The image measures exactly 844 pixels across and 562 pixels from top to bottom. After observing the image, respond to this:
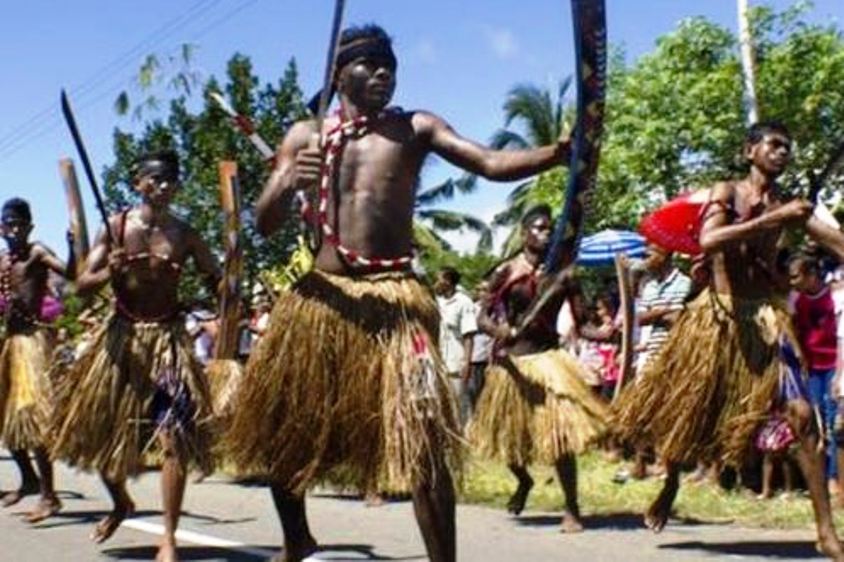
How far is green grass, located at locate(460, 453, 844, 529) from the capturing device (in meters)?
7.65

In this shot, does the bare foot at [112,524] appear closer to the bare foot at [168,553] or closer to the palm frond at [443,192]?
the bare foot at [168,553]

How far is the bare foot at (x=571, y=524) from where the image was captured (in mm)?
7395

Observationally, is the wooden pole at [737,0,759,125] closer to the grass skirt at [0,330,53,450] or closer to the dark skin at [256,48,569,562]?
the grass skirt at [0,330,53,450]

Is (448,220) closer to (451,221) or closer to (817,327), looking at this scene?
(451,221)

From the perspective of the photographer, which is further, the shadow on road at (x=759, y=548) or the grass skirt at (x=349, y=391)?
the shadow on road at (x=759, y=548)

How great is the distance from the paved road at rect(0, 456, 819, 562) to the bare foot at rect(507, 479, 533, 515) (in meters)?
0.07

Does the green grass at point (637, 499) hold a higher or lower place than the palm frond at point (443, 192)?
lower

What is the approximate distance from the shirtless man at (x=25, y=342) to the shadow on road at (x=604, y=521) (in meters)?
2.62

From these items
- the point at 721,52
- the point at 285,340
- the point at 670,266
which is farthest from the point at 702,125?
the point at 285,340

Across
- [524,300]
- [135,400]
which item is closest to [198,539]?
[135,400]

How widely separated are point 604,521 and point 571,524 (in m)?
0.52

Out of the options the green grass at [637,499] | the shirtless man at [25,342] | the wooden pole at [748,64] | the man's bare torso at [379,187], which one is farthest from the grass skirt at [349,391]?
the wooden pole at [748,64]

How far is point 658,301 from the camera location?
32.6 ft

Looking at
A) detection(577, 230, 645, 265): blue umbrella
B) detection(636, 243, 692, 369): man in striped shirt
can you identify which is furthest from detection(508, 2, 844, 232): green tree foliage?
detection(636, 243, 692, 369): man in striped shirt
